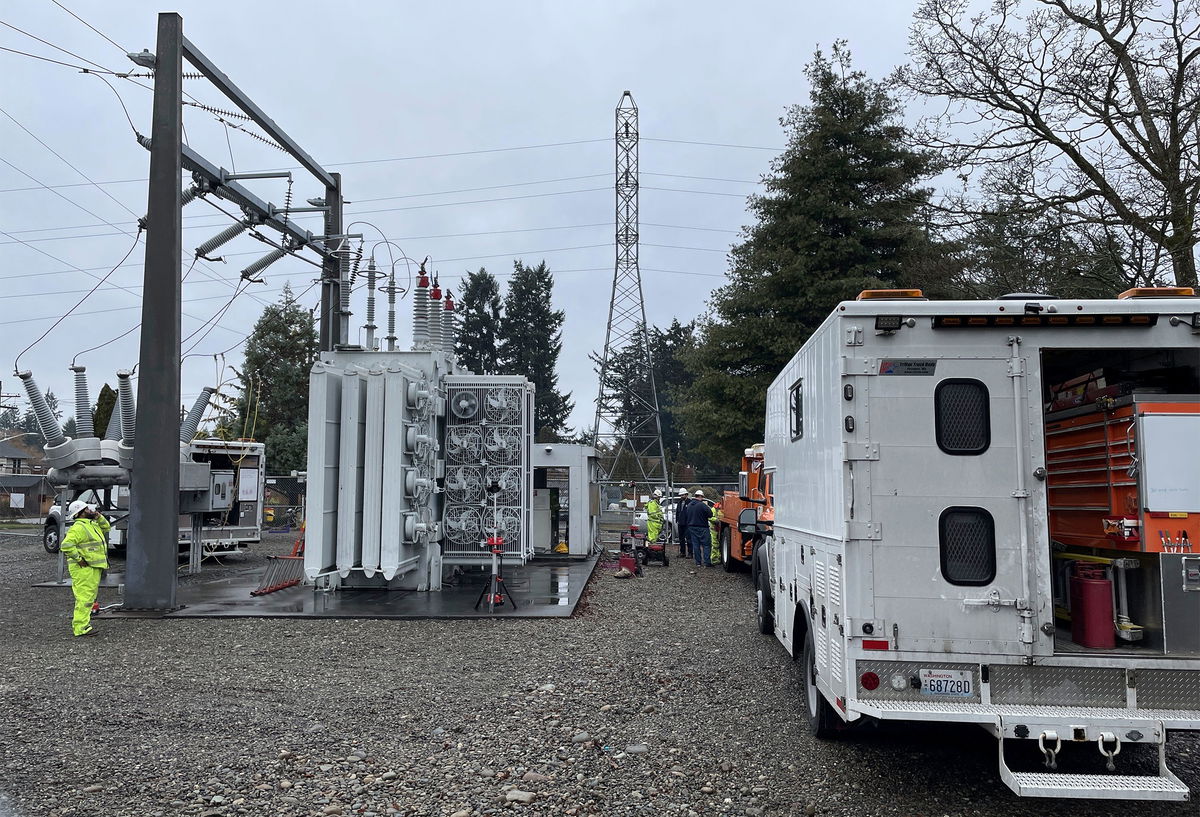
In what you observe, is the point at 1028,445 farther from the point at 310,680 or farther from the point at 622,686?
the point at 310,680

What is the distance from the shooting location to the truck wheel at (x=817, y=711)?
6.38 meters

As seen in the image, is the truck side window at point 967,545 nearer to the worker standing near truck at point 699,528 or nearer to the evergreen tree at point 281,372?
the worker standing near truck at point 699,528

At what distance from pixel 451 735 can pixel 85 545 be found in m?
7.09

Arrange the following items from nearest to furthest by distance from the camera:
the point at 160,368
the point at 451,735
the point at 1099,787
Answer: the point at 1099,787 < the point at 451,735 < the point at 160,368

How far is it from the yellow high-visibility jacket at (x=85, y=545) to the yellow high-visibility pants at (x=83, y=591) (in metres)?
0.09

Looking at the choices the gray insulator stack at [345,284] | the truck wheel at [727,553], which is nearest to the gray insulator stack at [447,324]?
the gray insulator stack at [345,284]

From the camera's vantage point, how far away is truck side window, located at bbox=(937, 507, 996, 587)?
17.2ft

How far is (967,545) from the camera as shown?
529 centimetres

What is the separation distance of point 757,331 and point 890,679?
71.5 feet

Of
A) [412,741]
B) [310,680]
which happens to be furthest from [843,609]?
[310,680]

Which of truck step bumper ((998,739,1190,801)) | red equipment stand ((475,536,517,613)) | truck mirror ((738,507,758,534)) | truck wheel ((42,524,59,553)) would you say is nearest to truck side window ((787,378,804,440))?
truck mirror ((738,507,758,534))

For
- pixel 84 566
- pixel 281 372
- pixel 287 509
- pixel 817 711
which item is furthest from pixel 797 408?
pixel 281 372

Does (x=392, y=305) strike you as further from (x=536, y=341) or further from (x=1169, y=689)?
(x=536, y=341)

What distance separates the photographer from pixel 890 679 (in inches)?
204
